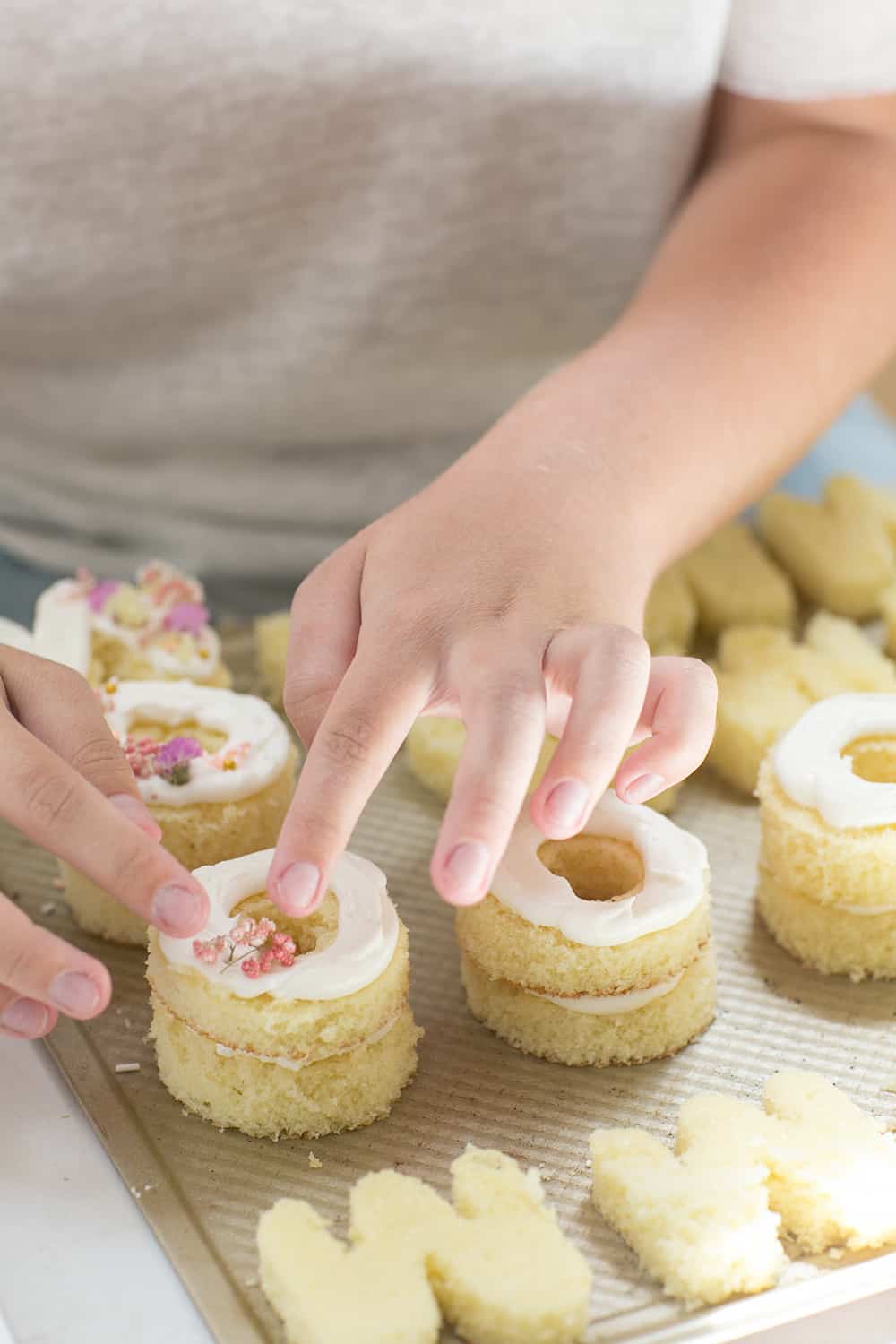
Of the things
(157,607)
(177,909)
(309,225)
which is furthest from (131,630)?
(177,909)

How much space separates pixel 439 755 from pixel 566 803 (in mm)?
397

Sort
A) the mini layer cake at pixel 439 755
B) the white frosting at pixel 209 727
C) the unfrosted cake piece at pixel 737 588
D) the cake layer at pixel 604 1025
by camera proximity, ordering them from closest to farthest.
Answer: the cake layer at pixel 604 1025 < the white frosting at pixel 209 727 < the mini layer cake at pixel 439 755 < the unfrosted cake piece at pixel 737 588

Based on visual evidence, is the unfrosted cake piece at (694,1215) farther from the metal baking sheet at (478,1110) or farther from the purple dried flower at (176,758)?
the purple dried flower at (176,758)

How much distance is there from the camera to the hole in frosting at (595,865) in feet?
3.44

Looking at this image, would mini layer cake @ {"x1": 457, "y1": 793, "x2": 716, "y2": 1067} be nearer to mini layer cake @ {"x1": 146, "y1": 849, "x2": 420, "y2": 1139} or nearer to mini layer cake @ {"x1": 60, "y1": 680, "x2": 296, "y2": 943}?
mini layer cake @ {"x1": 146, "y1": 849, "x2": 420, "y2": 1139}

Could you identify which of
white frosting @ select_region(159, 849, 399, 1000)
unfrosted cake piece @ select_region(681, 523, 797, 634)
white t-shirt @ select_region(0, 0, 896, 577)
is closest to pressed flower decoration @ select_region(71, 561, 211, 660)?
white t-shirt @ select_region(0, 0, 896, 577)

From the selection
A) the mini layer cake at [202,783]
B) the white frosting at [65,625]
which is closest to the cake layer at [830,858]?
the mini layer cake at [202,783]

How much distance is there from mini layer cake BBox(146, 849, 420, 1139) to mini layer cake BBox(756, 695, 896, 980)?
294 mm

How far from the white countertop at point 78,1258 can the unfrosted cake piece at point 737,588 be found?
740mm

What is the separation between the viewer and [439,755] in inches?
49.1

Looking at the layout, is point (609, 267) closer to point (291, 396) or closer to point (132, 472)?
point (291, 396)

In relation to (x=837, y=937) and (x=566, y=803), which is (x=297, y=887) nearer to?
(x=566, y=803)

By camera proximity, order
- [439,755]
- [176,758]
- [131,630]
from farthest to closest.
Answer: [131,630]
[439,755]
[176,758]

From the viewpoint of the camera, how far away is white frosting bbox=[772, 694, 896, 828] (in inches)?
41.3
